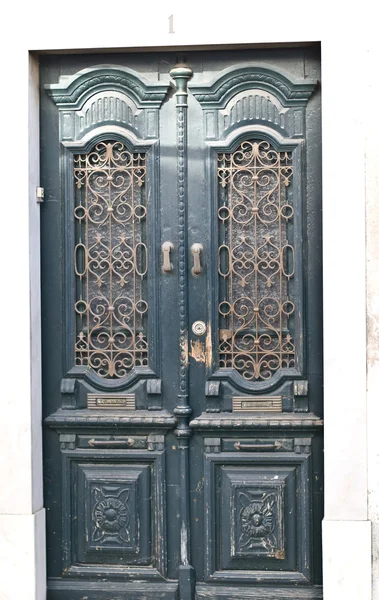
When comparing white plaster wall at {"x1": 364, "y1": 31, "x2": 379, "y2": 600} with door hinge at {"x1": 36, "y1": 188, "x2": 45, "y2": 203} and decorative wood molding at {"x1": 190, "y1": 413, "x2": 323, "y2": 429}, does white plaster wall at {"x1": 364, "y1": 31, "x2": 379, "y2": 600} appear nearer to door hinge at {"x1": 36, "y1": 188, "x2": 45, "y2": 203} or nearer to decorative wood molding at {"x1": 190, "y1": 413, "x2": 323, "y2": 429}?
decorative wood molding at {"x1": 190, "y1": 413, "x2": 323, "y2": 429}

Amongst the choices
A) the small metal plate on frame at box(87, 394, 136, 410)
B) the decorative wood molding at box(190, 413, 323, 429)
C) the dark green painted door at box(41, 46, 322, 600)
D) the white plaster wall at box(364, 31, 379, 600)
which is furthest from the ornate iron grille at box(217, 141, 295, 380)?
the small metal plate on frame at box(87, 394, 136, 410)

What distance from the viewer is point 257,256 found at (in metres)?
5.34

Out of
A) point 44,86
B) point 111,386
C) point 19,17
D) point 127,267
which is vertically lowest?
point 111,386

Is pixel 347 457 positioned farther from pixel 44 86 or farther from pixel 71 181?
pixel 44 86

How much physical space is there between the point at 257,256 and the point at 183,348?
67 centimetres

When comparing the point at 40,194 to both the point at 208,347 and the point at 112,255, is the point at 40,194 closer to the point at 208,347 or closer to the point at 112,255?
the point at 112,255

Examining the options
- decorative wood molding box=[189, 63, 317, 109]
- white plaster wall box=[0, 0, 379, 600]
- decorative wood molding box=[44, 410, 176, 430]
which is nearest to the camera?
white plaster wall box=[0, 0, 379, 600]

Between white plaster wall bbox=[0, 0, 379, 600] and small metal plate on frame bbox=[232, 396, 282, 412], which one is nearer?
white plaster wall bbox=[0, 0, 379, 600]

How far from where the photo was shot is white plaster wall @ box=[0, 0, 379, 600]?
16.6ft

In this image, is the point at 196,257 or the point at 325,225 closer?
the point at 325,225

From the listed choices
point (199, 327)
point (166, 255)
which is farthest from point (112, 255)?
point (199, 327)

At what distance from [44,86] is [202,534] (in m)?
2.74

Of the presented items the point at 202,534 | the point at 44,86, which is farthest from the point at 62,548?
the point at 44,86

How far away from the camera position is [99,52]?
5367mm
